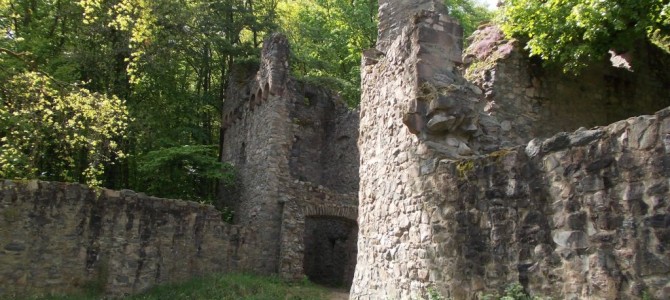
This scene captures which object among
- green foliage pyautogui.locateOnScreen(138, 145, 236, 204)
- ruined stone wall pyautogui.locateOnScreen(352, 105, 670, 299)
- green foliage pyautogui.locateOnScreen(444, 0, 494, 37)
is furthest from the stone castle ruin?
green foliage pyautogui.locateOnScreen(444, 0, 494, 37)

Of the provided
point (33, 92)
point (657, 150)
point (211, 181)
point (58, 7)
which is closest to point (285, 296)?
point (33, 92)

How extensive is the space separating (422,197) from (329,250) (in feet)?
43.1

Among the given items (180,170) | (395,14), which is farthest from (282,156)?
(395,14)

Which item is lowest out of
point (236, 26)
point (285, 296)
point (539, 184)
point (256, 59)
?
point (285, 296)

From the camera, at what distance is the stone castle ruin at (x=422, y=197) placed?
398 cm

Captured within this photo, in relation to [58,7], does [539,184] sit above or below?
below

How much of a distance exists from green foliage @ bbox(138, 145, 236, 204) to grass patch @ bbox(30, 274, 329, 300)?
4.93 m

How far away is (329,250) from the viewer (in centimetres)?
1908

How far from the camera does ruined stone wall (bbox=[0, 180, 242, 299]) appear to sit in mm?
11523

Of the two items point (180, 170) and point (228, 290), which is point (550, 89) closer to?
point (228, 290)

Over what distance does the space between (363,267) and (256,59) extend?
14049mm

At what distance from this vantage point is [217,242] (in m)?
14.2

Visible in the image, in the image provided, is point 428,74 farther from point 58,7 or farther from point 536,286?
point 58,7

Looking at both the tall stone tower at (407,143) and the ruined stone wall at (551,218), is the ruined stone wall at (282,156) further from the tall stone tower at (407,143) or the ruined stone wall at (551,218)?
the ruined stone wall at (551,218)
